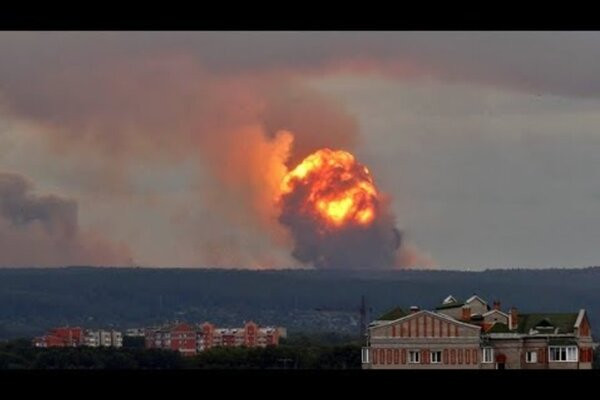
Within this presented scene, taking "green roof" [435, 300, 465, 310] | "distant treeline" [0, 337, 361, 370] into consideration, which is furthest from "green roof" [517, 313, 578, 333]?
"distant treeline" [0, 337, 361, 370]

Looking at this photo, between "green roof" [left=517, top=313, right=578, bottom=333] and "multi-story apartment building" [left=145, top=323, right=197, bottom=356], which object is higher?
"green roof" [left=517, top=313, right=578, bottom=333]

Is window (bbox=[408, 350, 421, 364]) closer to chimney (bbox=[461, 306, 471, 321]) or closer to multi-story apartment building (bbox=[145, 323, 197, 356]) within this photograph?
chimney (bbox=[461, 306, 471, 321])

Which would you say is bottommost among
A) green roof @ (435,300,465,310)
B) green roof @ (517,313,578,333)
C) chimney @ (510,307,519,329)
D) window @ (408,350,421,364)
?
window @ (408,350,421,364)

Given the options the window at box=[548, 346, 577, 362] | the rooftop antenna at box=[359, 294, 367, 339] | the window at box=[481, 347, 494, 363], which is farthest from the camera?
the rooftop antenna at box=[359, 294, 367, 339]

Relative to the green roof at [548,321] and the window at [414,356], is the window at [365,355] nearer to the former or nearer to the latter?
the window at [414,356]

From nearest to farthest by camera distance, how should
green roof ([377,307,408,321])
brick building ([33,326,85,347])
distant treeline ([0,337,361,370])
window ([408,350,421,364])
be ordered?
distant treeline ([0,337,361,370]), brick building ([33,326,85,347]), window ([408,350,421,364]), green roof ([377,307,408,321])

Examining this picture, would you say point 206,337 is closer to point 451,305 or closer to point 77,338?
point 77,338

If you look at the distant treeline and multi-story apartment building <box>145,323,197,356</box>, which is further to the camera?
multi-story apartment building <box>145,323,197,356</box>

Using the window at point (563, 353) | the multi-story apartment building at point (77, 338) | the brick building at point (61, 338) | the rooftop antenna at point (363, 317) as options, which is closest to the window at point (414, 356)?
the rooftop antenna at point (363, 317)
